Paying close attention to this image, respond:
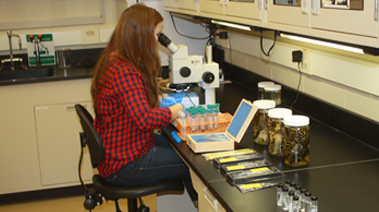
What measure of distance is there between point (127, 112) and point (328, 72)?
0.96 metres

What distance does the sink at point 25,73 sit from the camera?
336 cm

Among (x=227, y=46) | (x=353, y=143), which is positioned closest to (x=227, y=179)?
(x=353, y=143)

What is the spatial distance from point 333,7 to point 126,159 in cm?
113

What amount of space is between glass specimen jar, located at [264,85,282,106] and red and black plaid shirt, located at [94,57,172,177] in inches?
A: 26.4

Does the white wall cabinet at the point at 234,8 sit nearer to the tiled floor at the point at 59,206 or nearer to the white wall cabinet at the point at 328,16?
the white wall cabinet at the point at 328,16

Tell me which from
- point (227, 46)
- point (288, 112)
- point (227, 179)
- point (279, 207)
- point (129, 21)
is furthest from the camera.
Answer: point (227, 46)

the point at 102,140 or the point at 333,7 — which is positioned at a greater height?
the point at 333,7

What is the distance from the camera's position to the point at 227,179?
138cm

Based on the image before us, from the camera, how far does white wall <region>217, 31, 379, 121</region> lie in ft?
5.39

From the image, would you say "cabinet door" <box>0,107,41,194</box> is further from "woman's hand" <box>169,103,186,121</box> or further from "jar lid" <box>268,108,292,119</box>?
"jar lid" <box>268,108,292,119</box>

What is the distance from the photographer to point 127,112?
5.89ft

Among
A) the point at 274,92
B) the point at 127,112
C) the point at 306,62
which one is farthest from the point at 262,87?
the point at 127,112

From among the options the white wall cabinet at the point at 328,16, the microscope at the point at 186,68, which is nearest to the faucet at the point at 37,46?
the microscope at the point at 186,68

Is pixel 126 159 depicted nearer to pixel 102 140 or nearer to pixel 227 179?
pixel 102 140
